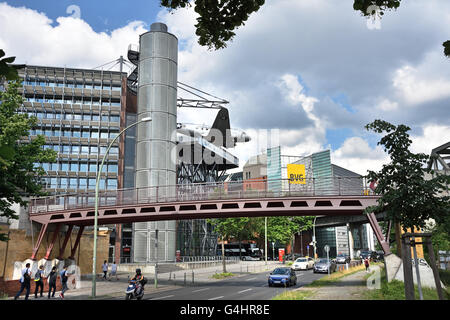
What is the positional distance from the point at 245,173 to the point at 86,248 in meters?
109

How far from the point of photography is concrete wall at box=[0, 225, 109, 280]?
29266 millimetres

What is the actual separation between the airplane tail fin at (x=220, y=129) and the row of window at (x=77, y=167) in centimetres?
2316

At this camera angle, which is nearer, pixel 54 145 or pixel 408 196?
pixel 408 196

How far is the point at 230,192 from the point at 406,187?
17.3m

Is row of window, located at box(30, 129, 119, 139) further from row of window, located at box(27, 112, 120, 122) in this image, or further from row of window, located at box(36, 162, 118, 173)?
row of window, located at box(36, 162, 118, 173)

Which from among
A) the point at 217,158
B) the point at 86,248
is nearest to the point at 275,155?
the point at 217,158

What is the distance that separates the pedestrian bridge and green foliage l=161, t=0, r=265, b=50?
68.4 ft

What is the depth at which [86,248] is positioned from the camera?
136 feet

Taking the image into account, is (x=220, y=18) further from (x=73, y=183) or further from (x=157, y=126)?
(x=73, y=183)

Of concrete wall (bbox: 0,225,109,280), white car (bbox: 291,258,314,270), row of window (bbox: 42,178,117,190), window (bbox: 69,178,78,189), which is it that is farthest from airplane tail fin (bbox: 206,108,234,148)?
concrete wall (bbox: 0,225,109,280)

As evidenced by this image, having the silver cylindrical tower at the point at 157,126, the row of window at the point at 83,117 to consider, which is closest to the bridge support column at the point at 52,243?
the silver cylindrical tower at the point at 157,126

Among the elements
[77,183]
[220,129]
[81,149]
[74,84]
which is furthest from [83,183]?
[220,129]

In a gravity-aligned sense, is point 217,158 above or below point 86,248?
above
